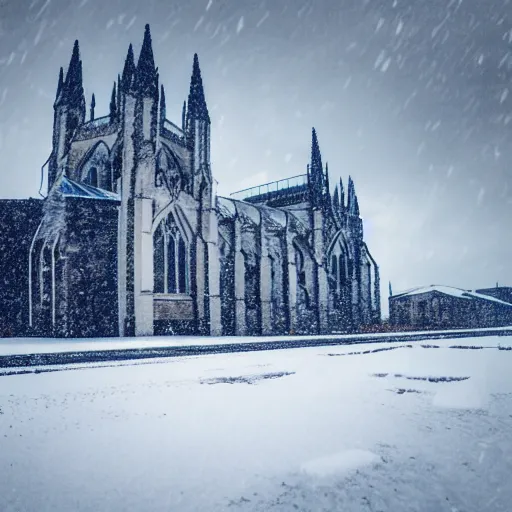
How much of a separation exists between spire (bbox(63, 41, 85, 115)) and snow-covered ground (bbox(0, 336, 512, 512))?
2259 centimetres

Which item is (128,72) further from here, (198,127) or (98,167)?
(98,167)

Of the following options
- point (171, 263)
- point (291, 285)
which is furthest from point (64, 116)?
point (291, 285)

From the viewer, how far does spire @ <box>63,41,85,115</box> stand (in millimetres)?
25812

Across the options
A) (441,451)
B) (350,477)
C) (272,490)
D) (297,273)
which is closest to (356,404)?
(441,451)

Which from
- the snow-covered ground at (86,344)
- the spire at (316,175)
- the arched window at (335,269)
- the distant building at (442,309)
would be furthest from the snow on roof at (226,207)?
the distant building at (442,309)

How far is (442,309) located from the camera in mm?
42250

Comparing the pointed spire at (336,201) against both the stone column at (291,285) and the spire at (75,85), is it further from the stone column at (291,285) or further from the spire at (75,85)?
the spire at (75,85)

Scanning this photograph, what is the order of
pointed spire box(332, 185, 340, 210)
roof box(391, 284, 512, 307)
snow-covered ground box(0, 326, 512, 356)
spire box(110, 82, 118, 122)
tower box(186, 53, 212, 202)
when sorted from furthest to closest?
roof box(391, 284, 512, 307)
pointed spire box(332, 185, 340, 210)
spire box(110, 82, 118, 122)
tower box(186, 53, 212, 202)
snow-covered ground box(0, 326, 512, 356)

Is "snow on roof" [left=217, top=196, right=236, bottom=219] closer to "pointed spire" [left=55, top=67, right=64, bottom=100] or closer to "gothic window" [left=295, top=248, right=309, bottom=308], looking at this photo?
"gothic window" [left=295, top=248, right=309, bottom=308]

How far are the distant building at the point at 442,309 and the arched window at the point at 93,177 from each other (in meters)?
28.3

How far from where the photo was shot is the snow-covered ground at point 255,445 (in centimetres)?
273

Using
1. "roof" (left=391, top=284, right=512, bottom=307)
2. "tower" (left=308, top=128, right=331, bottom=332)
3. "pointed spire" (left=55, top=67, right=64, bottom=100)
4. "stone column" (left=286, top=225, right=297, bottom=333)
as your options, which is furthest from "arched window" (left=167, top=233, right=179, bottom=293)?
"roof" (left=391, top=284, right=512, bottom=307)

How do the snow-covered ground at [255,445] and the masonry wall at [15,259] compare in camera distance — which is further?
the masonry wall at [15,259]

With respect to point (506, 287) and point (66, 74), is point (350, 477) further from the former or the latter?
point (506, 287)
